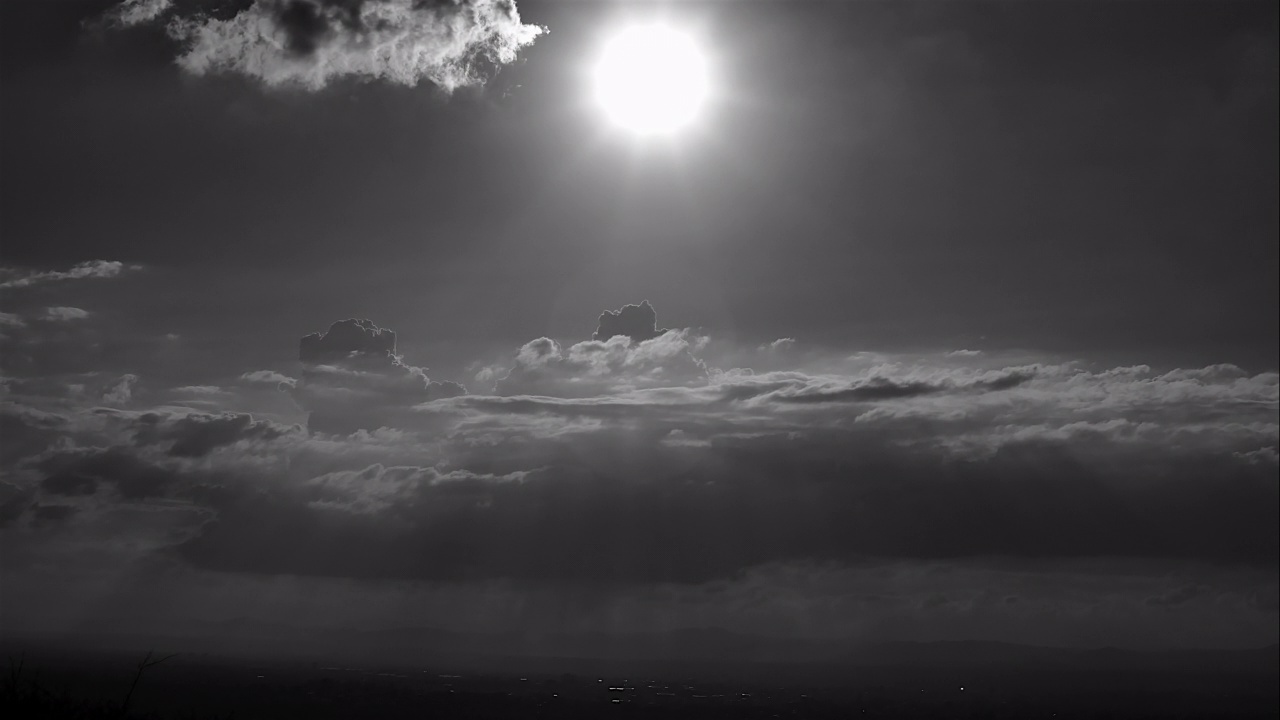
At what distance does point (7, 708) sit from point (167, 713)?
15355 centimetres

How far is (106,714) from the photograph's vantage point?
7206 centimetres

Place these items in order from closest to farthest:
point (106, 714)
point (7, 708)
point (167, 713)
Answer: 1. point (7, 708)
2. point (106, 714)
3. point (167, 713)

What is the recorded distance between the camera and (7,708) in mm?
62469

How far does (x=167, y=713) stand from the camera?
198 metres

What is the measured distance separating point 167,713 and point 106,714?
144 meters

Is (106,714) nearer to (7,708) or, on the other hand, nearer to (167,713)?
(7,708)

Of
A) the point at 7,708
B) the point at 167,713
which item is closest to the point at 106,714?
the point at 7,708

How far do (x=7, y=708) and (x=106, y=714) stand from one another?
408 inches

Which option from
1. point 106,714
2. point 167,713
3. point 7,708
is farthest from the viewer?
point 167,713

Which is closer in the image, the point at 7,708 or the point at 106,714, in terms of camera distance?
the point at 7,708

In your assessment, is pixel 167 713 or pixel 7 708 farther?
pixel 167 713
